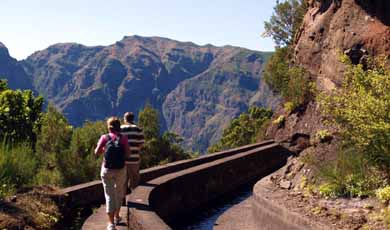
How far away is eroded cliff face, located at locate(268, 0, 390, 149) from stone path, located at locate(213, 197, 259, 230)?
3293mm

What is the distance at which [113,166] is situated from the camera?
292 inches

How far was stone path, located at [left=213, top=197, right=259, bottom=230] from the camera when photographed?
1145 cm

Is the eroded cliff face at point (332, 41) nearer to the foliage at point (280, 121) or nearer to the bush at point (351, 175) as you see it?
the foliage at point (280, 121)

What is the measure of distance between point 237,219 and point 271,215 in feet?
9.38

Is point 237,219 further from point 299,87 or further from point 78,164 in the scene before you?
point 299,87

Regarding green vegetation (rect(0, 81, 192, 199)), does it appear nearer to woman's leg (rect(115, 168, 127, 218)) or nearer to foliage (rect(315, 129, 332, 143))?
woman's leg (rect(115, 168, 127, 218))

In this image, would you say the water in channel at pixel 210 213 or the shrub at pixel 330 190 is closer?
the shrub at pixel 330 190

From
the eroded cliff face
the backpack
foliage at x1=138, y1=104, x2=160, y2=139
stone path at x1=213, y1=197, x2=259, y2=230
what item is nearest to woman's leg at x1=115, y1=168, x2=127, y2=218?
the backpack

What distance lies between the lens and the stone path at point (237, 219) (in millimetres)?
11453

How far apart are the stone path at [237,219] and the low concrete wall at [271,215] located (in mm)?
658

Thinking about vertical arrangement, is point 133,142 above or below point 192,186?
above

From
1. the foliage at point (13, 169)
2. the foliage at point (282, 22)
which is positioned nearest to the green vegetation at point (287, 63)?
the foliage at point (282, 22)

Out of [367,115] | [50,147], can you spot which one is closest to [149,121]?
[50,147]

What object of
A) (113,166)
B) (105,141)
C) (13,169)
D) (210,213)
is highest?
(105,141)
